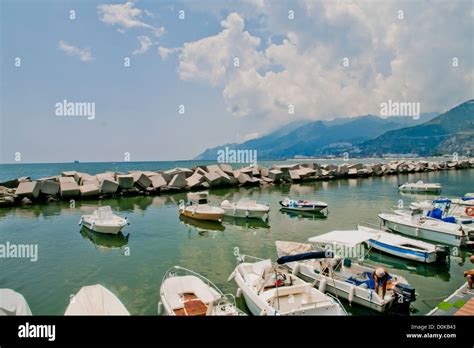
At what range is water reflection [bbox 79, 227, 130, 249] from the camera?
18.8 m

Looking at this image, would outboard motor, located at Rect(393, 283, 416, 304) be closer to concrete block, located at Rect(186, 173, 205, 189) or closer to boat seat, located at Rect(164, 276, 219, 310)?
boat seat, located at Rect(164, 276, 219, 310)

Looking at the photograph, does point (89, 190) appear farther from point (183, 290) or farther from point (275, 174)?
point (183, 290)

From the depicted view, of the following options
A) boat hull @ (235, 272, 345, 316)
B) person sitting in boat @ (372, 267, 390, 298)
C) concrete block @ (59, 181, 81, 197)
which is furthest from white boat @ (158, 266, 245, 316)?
concrete block @ (59, 181, 81, 197)

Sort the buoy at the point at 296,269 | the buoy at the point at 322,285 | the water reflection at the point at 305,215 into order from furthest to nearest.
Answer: the water reflection at the point at 305,215
the buoy at the point at 296,269
the buoy at the point at 322,285

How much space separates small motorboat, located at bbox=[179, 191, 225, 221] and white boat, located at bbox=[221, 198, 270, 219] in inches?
56.6

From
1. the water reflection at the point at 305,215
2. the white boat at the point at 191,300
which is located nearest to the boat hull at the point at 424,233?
the water reflection at the point at 305,215

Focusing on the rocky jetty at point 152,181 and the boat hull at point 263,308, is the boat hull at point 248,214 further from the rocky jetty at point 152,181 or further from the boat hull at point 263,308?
the rocky jetty at point 152,181

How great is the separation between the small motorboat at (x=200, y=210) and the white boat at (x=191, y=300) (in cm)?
1277

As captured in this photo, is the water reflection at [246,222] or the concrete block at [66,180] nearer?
the water reflection at [246,222]

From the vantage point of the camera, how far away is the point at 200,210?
24734mm

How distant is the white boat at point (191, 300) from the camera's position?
894 cm
